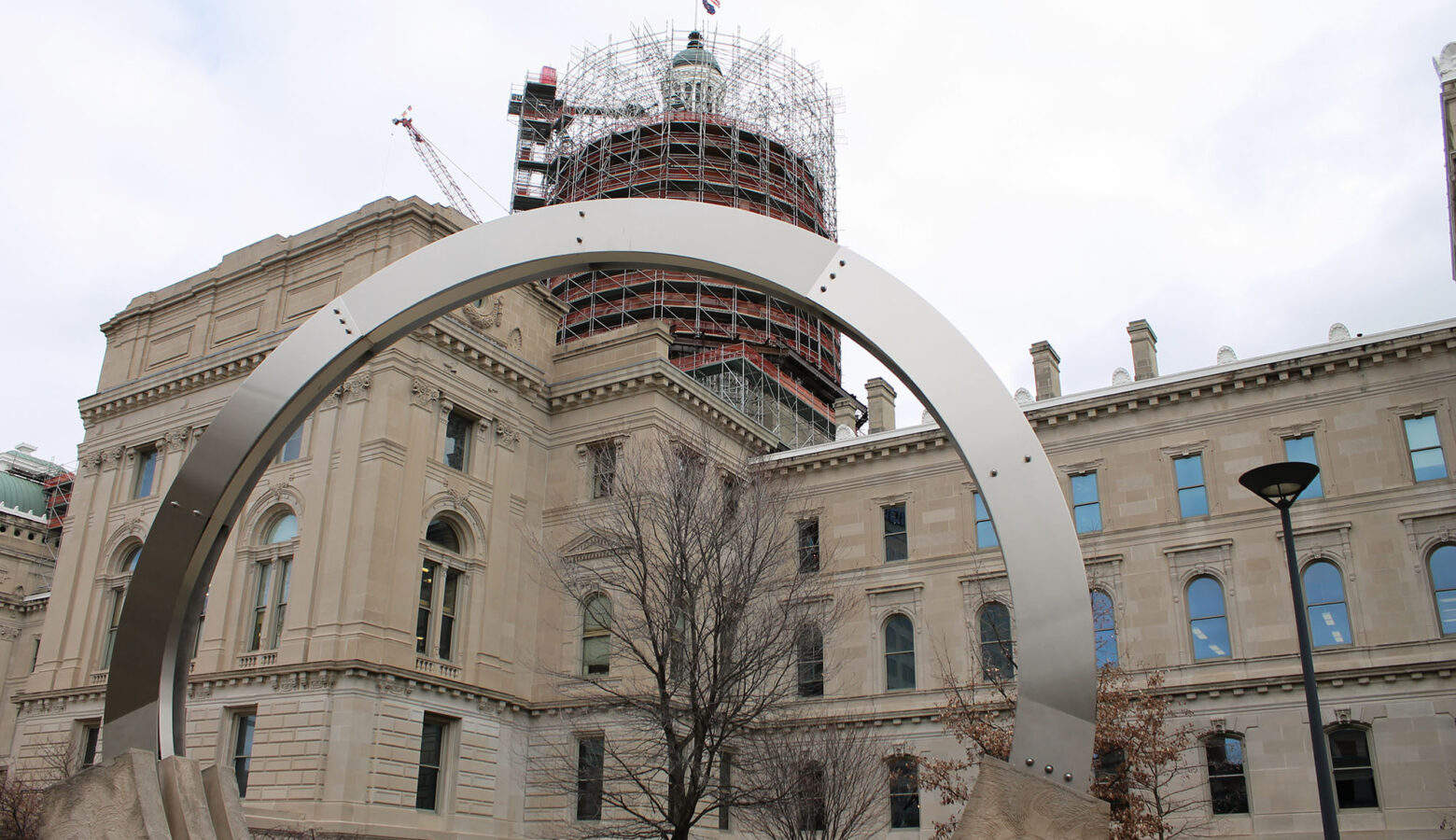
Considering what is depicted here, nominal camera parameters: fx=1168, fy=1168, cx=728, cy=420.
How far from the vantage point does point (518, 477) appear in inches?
1438

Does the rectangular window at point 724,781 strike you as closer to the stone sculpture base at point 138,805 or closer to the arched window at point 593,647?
the arched window at point 593,647

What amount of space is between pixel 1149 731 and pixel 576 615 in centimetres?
1695

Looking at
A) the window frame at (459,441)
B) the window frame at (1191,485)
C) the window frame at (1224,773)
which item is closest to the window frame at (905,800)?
the window frame at (1224,773)

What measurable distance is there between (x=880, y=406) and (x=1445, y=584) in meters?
17.7

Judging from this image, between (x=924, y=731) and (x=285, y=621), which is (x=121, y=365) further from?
(x=924, y=731)

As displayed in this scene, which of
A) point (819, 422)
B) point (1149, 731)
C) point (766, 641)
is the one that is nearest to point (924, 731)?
point (1149, 731)

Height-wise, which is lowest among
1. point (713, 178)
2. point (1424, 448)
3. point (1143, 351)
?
point (1424, 448)

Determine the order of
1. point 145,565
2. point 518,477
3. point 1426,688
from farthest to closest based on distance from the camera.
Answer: point 518,477 → point 1426,688 → point 145,565

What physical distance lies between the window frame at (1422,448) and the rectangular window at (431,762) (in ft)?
86.9

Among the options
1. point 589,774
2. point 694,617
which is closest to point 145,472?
point 589,774

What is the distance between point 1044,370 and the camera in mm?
36594

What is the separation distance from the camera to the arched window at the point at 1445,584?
95.4ft

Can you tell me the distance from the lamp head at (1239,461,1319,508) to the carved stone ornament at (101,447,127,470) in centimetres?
3605

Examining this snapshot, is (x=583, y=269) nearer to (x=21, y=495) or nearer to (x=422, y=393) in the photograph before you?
(x=422, y=393)
